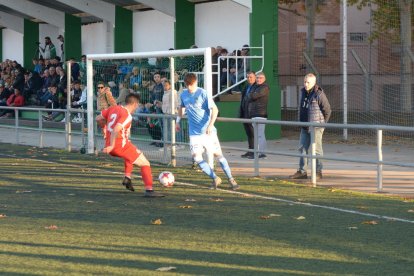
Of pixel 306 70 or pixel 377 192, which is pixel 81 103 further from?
pixel 377 192

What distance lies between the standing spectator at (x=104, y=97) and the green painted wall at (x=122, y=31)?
13611 millimetres

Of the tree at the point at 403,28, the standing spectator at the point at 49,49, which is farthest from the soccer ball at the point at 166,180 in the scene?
the standing spectator at the point at 49,49

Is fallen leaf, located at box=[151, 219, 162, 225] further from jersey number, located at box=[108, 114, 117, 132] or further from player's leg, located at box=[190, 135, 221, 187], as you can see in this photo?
player's leg, located at box=[190, 135, 221, 187]

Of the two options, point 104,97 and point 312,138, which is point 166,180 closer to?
point 312,138

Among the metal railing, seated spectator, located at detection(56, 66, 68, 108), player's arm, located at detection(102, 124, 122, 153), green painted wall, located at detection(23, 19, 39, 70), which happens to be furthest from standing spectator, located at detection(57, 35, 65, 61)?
player's arm, located at detection(102, 124, 122, 153)

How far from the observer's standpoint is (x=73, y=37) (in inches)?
1565

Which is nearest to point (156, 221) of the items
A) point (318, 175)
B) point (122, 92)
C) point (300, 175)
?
point (300, 175)

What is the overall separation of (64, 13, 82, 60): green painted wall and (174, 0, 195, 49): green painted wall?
845 cm

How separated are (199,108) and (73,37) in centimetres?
2520

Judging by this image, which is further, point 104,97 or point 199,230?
point 104,97

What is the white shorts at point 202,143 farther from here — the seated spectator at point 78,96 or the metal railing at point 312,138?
the seated spectator at point 78,96

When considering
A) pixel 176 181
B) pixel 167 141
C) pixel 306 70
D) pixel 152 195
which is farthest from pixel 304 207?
pixel 306 70

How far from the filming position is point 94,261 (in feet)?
30.7

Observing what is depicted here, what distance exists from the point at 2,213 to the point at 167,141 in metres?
6.99
